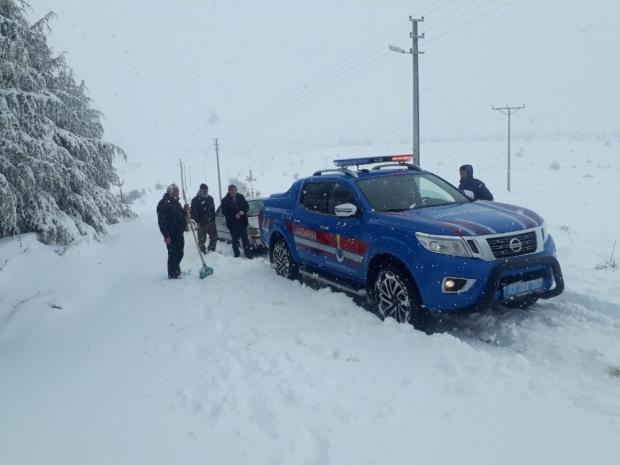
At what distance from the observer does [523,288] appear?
4887mm

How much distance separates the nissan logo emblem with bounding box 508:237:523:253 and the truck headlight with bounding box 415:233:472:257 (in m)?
0.49

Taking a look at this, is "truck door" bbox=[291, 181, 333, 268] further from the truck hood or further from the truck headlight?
the truck headlight

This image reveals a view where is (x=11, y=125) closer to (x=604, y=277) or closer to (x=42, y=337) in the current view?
(x=42, y=337)

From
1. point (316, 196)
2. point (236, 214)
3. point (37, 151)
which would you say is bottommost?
point (236, 214)

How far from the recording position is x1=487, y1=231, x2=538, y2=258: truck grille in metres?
4.81

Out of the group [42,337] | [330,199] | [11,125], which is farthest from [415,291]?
[11,125]

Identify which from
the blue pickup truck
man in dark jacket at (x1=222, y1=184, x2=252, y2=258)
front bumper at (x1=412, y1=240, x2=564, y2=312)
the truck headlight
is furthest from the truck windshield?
man in dark jacket at (x1=222, y1=184, x2=252, y2=258)

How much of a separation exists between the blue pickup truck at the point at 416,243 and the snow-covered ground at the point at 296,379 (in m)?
0.38

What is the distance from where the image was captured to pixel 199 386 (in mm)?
4285

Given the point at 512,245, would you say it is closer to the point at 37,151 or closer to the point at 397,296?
the point at 397,296

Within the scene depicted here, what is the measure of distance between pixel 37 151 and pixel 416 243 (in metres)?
9.88

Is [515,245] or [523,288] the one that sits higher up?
[515,245]

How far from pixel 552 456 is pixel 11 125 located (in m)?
11.2

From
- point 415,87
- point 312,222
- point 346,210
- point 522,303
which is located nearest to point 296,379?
point 346,210
